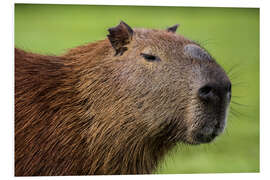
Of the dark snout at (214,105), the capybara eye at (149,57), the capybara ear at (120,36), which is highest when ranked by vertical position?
the capybara ear at (120,36)

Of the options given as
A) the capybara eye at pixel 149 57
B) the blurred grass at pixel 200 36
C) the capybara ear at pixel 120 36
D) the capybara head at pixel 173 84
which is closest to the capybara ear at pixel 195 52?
the capybara head at pixel 173 84

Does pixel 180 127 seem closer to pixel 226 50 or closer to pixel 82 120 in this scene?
pixel 82 120

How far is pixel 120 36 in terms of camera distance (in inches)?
119

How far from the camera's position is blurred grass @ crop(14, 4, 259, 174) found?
3.82 m

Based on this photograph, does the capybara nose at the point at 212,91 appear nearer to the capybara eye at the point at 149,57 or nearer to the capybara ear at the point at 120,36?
the capybara eye at the point at 149,57

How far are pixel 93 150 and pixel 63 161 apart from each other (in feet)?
0.77

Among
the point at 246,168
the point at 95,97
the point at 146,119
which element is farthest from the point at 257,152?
the point at 95,97

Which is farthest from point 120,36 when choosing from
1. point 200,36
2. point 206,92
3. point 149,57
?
point 200,36

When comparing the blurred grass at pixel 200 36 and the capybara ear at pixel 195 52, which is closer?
the capybara ear at pixel 195 52

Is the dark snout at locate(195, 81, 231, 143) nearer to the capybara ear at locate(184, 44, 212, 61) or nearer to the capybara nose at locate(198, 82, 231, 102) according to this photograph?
the capybara nose at locate(198, 82, 231, 102)

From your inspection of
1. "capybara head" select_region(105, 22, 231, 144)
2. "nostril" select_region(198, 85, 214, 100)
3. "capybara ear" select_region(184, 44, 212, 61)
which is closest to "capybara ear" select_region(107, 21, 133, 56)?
"capybara head" select_region(105, 22, 231, 144)

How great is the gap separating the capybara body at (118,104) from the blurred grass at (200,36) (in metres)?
0.65

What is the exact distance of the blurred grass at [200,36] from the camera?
3816mm

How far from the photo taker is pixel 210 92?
9.33 feet
